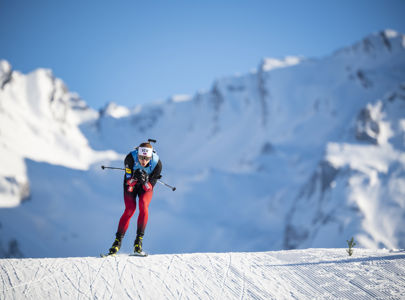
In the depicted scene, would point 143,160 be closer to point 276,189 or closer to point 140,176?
point 140,176

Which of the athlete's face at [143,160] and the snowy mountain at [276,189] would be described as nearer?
the athlete's face at [143,160]

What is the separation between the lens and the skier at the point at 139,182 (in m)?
8.73

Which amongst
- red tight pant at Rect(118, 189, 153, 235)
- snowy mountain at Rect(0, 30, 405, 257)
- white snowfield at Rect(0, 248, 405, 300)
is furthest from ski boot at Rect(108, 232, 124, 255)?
snowy mountain at Rect(0, 30, 405, 257)

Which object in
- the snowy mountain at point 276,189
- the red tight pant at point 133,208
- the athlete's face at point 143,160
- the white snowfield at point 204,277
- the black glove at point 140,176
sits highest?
the snowy mountain at point 276,189

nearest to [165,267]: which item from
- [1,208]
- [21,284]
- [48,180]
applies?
[21,284]

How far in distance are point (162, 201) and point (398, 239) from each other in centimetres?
10689

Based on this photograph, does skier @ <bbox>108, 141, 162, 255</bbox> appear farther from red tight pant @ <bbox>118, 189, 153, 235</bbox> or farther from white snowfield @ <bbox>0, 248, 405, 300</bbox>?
white snowfield @ <bbox>0, 248, 405, 300</bbox>

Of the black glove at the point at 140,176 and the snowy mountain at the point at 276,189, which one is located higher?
the snowy mountain at the point at 276,189

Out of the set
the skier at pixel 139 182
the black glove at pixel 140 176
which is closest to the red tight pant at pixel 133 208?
the skier at pixel 139 182

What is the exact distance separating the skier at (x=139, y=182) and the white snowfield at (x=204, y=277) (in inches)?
26.8

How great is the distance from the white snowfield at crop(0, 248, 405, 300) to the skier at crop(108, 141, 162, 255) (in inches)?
26.8

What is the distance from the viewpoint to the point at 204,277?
7641 millimetres

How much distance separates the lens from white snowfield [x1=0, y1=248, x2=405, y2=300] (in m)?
6.91

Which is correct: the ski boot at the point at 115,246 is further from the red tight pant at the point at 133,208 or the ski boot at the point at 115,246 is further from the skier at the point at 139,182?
the red tight pant at the point at 133,208
